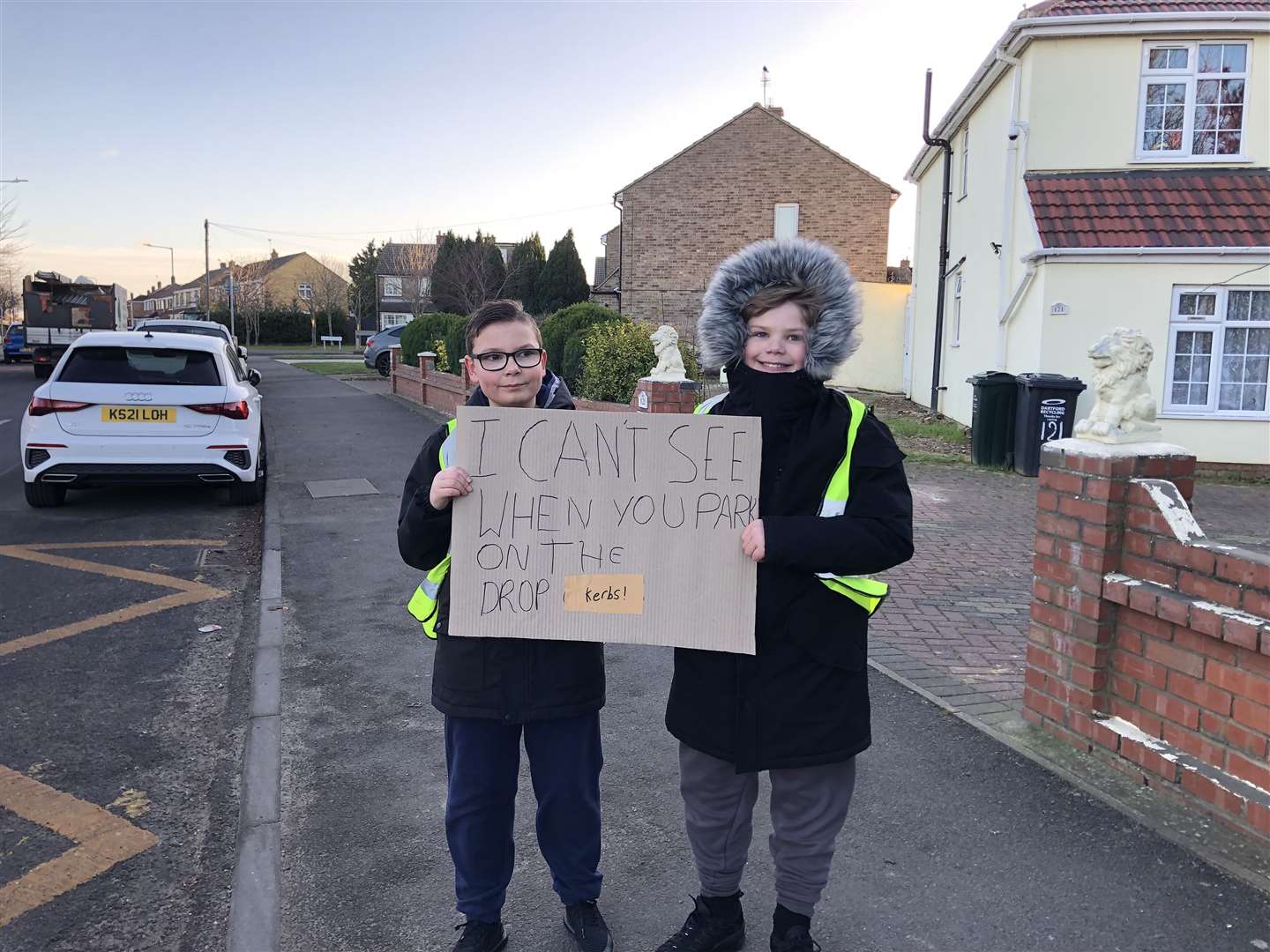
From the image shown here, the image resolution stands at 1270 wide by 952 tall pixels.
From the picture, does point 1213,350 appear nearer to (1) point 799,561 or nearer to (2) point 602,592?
(1) point 799,561

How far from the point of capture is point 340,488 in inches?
401

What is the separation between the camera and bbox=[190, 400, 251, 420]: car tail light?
8648 millimetres

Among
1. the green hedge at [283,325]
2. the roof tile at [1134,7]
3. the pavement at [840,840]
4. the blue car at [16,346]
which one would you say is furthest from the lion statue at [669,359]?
the green hedge at [283,325]

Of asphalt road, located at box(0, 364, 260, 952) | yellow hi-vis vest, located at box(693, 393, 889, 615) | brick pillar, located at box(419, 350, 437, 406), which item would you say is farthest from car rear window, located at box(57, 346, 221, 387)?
brick pillar, located at box(419, 350, 437, 406)

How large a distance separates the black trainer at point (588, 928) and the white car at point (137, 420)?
7.11 m

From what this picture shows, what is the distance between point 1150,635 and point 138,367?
8309 mm

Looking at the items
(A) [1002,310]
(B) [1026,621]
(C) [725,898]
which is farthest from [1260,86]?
(C) [725,898]

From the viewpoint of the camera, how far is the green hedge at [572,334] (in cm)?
1309

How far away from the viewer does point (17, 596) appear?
6.18m

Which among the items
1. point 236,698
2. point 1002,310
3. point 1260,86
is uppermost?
point 1260,86

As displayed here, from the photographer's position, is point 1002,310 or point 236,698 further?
point 1002,310

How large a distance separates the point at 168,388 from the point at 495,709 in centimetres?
726

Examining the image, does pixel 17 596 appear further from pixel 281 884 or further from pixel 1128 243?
pixel 1128 243

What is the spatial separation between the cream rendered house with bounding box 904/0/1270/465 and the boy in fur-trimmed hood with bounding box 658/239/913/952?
1094cm
